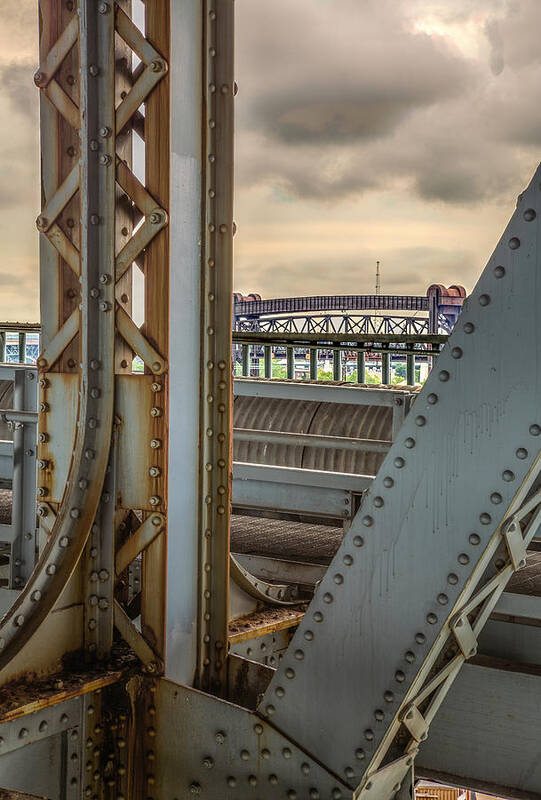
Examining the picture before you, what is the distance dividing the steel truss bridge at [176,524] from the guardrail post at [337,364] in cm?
539

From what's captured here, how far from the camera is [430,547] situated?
334 cm

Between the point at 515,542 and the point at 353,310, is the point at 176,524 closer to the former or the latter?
the point at 515,542

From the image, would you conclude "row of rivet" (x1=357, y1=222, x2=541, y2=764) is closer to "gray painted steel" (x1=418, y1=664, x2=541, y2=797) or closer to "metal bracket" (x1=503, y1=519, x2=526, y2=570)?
"metal bracket" (x1=503, y1=519, x2=526, y2=570)

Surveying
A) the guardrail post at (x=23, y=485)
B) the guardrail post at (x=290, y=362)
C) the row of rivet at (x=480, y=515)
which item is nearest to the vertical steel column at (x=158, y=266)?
the row of rivet at (x=480, y=515)

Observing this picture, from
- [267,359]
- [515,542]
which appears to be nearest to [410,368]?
[267,359]

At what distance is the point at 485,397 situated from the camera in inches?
125

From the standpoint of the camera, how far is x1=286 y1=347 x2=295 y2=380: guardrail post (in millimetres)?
10477

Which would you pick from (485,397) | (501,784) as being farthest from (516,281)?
(501,784)

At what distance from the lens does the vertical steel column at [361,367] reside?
968 centimetres

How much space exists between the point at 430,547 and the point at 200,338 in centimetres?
170

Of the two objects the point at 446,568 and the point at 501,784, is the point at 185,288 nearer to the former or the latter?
the point at 446,568

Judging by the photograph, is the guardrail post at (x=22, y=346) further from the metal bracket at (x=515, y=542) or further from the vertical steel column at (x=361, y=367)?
the metal bracket at (x=515, y=542)

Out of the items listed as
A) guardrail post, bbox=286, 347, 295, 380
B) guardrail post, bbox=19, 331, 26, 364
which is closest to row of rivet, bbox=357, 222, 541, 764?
guardrail post, bbox=286, 347, 295, 380

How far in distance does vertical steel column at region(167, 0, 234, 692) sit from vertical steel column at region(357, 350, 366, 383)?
17.5ft
